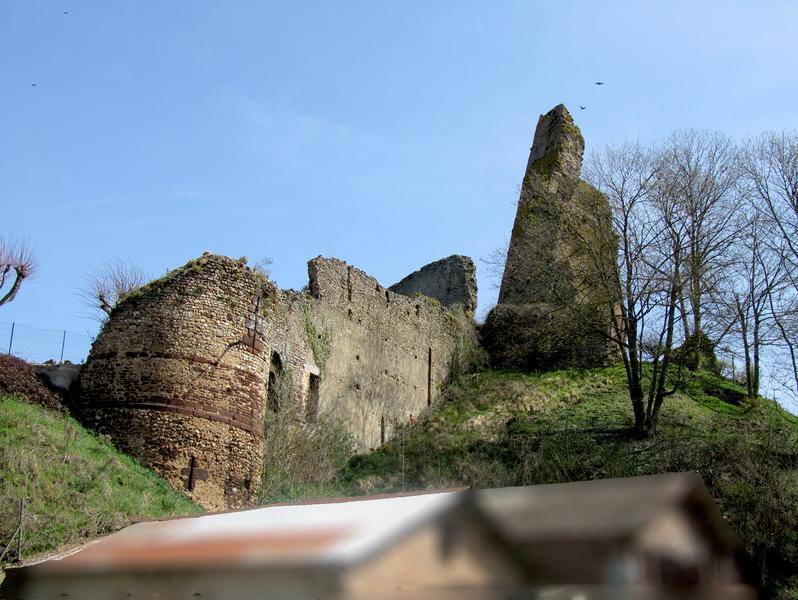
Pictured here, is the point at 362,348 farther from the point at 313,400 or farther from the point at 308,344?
the point at 313,400

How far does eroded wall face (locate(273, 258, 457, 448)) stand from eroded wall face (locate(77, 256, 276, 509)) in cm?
396

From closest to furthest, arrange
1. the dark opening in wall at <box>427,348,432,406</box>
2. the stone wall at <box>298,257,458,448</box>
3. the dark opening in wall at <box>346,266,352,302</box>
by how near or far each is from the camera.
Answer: the stone wall at <box>298,257,458,448</box>
the dark opening in wall at <box>346,266,352,302</box>
the dark opening in wall at <box>427,348,432,406</box>

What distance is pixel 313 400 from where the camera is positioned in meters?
20.7

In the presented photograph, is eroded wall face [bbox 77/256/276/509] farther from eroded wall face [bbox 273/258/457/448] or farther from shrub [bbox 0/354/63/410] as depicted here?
eroded wall face [bbox 273/258/457/448]

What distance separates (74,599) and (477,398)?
19.2m

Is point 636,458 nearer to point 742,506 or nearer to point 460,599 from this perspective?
point 742,506

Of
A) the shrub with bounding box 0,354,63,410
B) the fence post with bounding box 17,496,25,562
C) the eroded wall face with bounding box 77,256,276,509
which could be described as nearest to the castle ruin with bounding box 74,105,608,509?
the eroded wall face with bounding box 77,256,276,509

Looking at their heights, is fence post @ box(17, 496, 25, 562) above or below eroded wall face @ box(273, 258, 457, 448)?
below

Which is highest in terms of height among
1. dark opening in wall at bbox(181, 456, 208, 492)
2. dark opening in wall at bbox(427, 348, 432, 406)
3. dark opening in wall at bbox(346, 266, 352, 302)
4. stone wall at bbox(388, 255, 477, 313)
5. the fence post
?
stone wall at bbox(388, 255, 477, 313)

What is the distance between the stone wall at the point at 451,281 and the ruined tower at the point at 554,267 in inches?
45.7

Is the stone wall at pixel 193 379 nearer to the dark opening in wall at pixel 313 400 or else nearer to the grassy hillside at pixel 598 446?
the dark opening in wall at pixel 313 400

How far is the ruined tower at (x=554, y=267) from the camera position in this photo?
21.5 metres

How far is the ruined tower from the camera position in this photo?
21.5 meters

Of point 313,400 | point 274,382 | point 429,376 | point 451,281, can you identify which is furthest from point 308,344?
point 451,281
